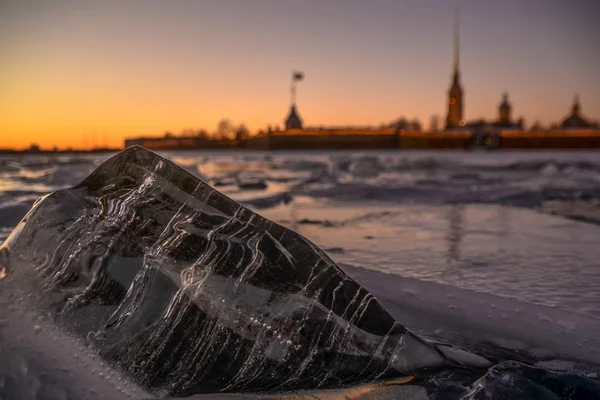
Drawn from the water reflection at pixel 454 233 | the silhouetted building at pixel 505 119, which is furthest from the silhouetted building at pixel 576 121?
the water reflection at pixel 454 233

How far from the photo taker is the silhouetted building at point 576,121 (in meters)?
83.8

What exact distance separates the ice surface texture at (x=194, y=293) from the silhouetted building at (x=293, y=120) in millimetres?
81580

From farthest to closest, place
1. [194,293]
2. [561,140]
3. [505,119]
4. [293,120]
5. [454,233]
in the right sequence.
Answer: [505,119]
[293,120]
[561,140]
[454,233]
[194,293]

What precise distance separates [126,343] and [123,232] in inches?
10.8

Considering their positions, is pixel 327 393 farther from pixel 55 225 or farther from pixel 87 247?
pixel 55 225

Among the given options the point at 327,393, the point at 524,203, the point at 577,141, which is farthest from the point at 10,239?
the point at 577,141

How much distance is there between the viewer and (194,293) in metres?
1.08

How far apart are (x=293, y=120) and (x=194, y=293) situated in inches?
3251

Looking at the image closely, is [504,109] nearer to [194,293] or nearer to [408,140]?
[408,140]

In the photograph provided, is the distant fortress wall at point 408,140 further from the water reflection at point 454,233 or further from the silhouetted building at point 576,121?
the water reflection at point 454,233

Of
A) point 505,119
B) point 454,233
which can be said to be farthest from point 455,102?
point 454,233

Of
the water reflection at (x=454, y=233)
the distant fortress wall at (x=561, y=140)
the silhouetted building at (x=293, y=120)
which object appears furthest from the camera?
the silhouetted building at (x=293, y=120)

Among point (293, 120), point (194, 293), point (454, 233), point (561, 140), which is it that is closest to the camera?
point (194, 293)

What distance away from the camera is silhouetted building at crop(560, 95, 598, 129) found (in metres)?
83.8
